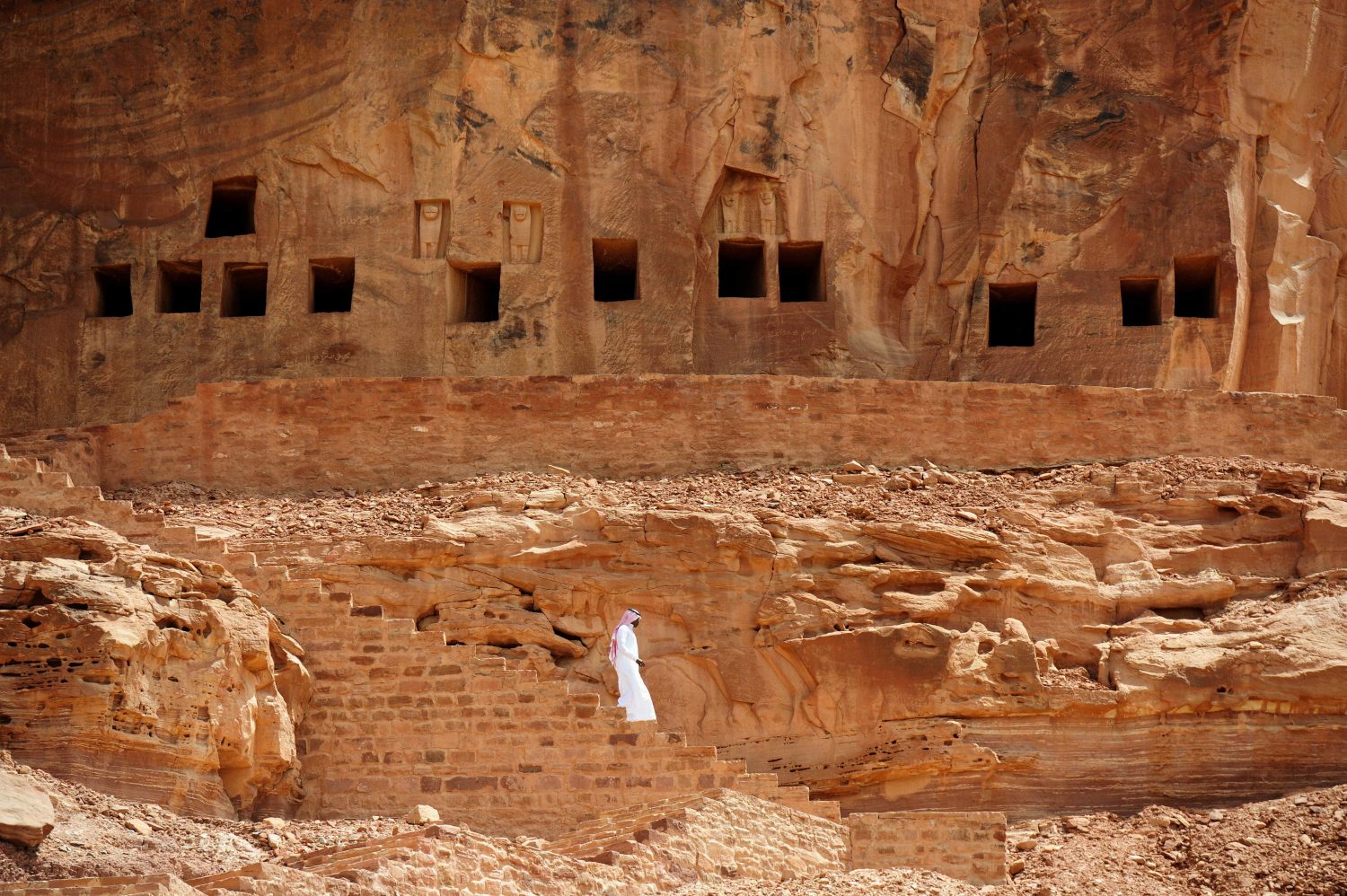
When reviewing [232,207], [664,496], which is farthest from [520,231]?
[664,496]

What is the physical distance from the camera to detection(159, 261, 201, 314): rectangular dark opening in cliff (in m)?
22.0

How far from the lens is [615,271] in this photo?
22.2 m

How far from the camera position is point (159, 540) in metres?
15.2

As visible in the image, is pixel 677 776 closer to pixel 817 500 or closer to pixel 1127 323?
pixel 817 500

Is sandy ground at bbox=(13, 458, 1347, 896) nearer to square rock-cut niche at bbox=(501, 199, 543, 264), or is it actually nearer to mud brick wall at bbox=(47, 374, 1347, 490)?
mud brick wall at bbox=(47, 374, 1347, 490)

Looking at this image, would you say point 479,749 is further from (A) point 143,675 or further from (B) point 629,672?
(A) point 143,675

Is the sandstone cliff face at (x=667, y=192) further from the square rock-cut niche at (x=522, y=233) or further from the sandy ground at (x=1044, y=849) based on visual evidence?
the sandy ground at (x=1044, y=849)

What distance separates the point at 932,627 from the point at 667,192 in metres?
7.19

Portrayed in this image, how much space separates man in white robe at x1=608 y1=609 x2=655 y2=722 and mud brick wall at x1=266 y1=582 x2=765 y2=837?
709 mm

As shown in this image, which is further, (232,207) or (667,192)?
(232,207)

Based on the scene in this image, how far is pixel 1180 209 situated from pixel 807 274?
12.6 feet

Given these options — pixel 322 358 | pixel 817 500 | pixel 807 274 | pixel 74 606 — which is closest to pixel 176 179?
pixel 322 358

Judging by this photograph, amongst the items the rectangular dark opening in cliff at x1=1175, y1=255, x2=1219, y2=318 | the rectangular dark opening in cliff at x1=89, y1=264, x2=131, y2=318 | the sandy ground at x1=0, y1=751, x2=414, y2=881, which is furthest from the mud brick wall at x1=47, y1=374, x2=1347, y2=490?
the sandy ground at x1=0, y1=751, x2=414, y2=881

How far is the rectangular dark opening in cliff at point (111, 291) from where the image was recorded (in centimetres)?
A: 2200
